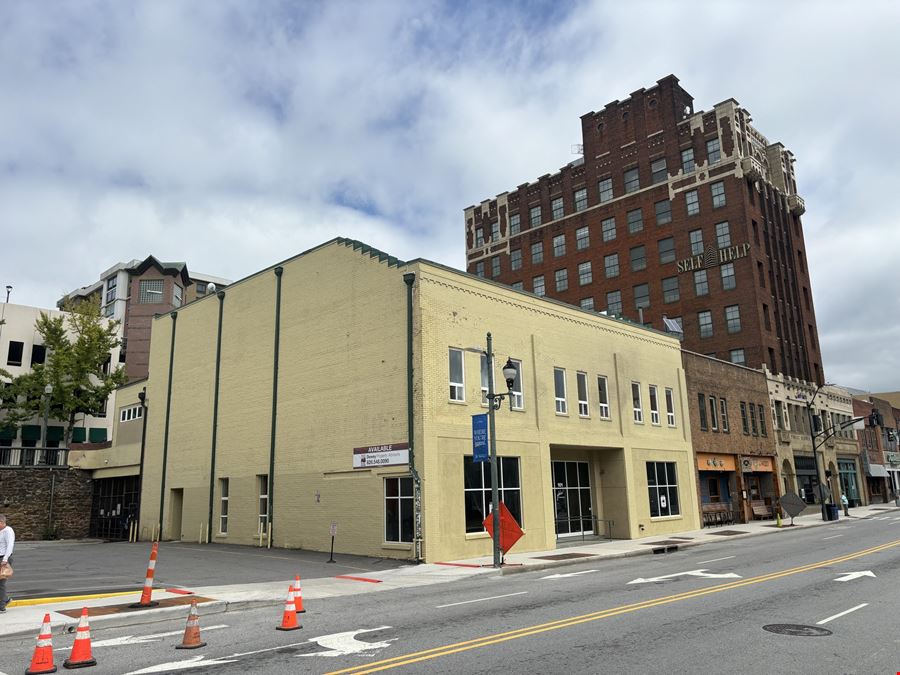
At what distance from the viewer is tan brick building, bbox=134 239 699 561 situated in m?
23.1

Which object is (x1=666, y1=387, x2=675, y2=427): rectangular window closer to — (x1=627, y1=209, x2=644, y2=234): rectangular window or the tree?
(x1=627, y1=209, x2=644, y2=234): rectangular window

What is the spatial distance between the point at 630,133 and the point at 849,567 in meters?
46.4

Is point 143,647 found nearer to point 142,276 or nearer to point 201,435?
point 201,435

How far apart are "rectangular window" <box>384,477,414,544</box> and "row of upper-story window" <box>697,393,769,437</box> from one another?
21.4 meters

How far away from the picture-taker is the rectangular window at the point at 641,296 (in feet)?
181

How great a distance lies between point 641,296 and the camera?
2180 inches

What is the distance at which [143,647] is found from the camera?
31.6 feet

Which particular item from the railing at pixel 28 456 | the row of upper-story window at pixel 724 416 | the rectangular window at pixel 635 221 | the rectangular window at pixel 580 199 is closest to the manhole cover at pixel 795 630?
the row of upper-story window at pixel 724 416

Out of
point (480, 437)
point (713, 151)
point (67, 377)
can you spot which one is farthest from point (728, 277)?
point (67, 377)

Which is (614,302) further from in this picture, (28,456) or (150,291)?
(28,456)

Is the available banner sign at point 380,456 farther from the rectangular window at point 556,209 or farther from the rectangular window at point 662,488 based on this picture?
the rectangular window at point 556,209

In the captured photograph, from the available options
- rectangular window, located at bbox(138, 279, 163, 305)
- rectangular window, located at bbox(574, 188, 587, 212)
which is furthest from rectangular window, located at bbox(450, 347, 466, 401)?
rectangular window, located at bbox(138, 279, 163, 305)

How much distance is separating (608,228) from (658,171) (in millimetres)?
6062

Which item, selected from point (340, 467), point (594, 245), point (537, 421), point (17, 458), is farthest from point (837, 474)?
point (17, 458)
